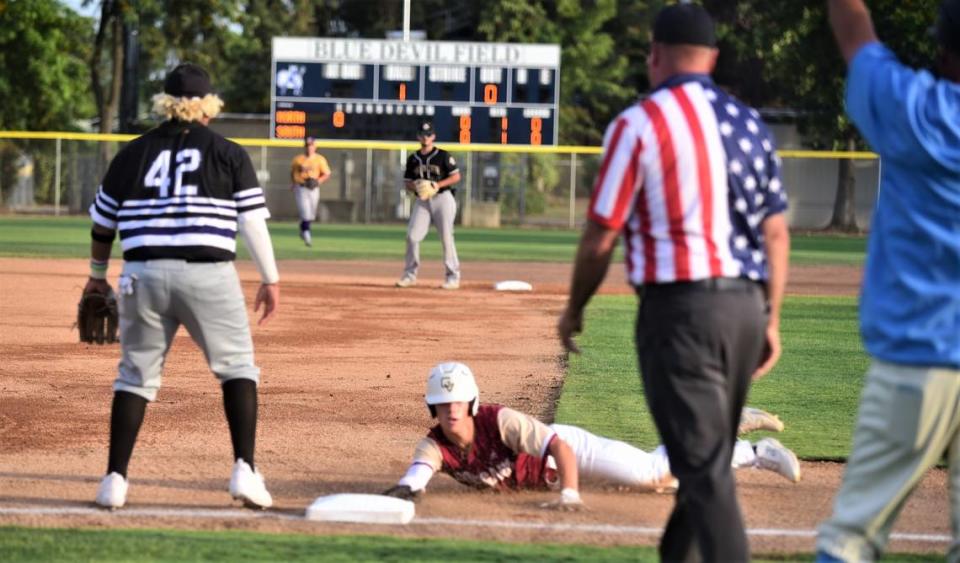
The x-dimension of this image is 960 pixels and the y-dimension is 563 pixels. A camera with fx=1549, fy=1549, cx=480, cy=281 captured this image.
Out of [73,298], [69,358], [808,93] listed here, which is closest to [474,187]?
[808,93]

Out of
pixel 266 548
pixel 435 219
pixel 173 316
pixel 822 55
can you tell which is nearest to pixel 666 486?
pixel 266 548

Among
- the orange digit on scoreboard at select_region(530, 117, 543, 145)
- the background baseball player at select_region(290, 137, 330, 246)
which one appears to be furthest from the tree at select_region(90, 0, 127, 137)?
the background baseball player at select_region(290, 137, 330, 246)

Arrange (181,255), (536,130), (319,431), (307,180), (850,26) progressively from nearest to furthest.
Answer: (850,26), (181,255), (319,431), (307,180), (536,130)

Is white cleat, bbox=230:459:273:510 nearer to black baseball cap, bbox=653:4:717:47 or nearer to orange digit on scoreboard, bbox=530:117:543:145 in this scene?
black baseball cap, bbox=653:4:717:47

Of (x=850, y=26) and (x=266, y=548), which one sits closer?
(x=850, y=26)

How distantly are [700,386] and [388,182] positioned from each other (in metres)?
43.8

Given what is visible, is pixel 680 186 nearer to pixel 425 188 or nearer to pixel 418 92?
pixel 425 188

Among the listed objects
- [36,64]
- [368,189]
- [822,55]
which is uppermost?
[822,55]

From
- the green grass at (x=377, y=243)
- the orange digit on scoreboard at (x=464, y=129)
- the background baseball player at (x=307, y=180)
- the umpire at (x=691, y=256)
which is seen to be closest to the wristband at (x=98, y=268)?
the umpire at (x=691, y=256)

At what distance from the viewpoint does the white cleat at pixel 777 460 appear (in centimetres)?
691

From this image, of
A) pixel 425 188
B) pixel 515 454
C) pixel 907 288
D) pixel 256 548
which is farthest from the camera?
pixel 425 188

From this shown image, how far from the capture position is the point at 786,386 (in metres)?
11.0

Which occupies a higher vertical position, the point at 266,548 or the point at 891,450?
the point at 891,450

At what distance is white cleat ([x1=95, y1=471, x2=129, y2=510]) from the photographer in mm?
6309
